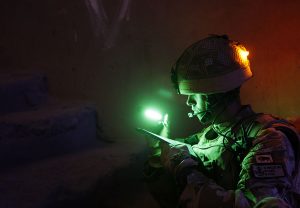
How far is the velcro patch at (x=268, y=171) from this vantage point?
7.61 feet

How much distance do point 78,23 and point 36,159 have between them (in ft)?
7.05

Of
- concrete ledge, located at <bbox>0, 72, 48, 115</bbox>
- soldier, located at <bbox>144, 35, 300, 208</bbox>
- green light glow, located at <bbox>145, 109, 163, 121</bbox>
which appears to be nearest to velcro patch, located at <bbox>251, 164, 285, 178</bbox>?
soldier, located at <bbox>144, 35, 300, 208</bbox>

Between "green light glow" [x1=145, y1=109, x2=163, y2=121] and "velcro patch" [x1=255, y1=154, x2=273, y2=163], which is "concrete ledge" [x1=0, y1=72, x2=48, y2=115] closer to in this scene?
"green light glow" [x1=145, y1=109, x2=163, y2=121]

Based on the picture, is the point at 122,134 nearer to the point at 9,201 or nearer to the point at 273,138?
the point at 9,201

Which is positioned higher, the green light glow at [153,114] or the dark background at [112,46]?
the dark background at [112,46]

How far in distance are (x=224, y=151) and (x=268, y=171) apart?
54 centimetres

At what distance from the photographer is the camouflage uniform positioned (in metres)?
2.31

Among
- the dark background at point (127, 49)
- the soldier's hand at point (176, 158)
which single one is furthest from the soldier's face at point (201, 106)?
the dark background at point (127, 49)

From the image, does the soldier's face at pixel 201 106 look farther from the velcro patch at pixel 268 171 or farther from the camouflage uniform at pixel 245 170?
the velcro patch at pixel 268 171

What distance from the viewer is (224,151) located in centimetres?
284

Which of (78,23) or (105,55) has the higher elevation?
(78,23)

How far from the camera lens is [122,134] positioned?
5.55 meters

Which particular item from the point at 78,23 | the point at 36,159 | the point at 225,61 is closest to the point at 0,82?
the point at 36,159

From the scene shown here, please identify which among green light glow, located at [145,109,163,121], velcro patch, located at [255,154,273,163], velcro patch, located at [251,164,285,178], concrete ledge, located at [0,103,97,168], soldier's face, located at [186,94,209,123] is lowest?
concrete ledge, located at [0,103,97,168]
